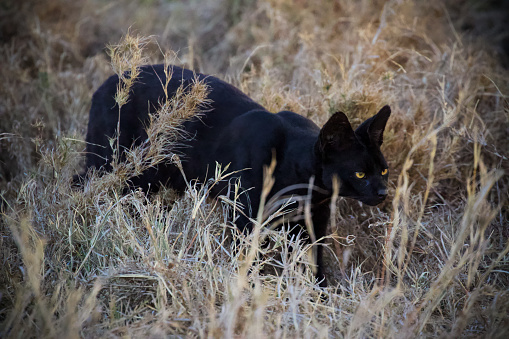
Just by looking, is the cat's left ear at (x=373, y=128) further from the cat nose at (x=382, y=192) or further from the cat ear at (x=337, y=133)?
the cat nose at (x=382, y=192)

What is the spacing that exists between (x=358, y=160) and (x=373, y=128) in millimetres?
191

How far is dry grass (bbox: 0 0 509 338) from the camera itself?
1.84 meters

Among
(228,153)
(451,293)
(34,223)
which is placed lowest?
(451,293)

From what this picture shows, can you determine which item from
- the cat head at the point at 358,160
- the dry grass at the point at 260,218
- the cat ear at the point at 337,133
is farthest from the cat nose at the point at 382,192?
the cat ear at the point at 337,133

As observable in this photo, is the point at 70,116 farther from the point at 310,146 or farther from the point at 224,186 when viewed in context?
the point at 310,146

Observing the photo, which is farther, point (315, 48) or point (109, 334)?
point (315, 48)

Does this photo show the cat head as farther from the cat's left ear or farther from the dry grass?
the dry grass

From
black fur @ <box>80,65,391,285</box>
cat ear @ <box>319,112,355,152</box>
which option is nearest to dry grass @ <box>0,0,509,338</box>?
black fur @ <box>80,65,391,285</box>

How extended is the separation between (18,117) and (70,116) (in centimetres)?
47

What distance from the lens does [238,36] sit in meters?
5.81

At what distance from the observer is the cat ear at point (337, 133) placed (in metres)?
2.28

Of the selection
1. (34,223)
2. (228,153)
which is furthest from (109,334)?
(228,153)

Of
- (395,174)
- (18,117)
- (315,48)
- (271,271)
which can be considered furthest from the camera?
(315,48)

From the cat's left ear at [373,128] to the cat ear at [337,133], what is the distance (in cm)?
9
